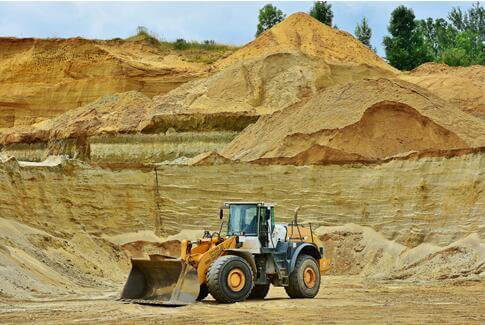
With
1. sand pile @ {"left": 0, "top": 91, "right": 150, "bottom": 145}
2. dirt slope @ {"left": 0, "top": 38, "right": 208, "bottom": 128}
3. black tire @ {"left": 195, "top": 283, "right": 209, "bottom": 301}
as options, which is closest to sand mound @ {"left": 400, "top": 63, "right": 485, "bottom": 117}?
dirt slope @ {"left": 0, "top": 38, "right": 208, "bottom": 128}

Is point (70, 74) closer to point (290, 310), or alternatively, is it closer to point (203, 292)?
point (203, 292)

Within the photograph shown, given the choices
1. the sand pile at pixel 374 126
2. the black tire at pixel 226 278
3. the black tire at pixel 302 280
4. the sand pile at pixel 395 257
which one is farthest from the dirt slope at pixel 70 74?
the black tire at pixel 226 278

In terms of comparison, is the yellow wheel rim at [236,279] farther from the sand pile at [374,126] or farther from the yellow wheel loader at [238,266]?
the sand pile at [374,126]

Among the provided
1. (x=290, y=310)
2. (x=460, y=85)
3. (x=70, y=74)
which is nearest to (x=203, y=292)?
(x=290, y=310)

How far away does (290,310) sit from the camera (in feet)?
54.5

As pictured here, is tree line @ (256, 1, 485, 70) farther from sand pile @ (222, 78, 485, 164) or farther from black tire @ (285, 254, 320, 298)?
black tire @ (285, 254, 320, 298)

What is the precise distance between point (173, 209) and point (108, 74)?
29105 millimetres

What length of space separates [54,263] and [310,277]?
7.39 metres

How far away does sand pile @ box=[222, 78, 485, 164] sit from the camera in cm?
3419

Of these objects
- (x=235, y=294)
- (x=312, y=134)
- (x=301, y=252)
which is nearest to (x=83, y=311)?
(x=235, y=294)

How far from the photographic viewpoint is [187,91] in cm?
5009

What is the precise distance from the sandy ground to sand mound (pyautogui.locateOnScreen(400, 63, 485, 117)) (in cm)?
2739

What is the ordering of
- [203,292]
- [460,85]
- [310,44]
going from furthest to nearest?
[310,44], [460,85], [203,292]

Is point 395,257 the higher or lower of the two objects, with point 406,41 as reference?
lower
